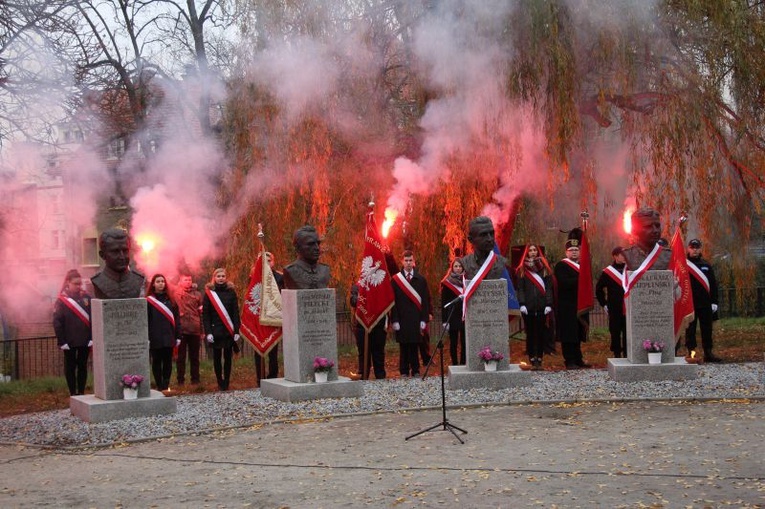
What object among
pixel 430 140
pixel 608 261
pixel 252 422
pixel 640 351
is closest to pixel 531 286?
pixel 640 351

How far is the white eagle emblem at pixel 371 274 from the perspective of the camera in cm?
1477

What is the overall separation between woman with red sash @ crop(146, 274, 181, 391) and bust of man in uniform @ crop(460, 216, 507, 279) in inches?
166

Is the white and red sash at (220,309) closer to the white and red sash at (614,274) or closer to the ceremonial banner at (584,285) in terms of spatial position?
the ceremonial banner at (584,285)

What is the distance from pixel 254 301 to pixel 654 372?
5650 millimetres

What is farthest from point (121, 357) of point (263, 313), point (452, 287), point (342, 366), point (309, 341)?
point (342, 366)

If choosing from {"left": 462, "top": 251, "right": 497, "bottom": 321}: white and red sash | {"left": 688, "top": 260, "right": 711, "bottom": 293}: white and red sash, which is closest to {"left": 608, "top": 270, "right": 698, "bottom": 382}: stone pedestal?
{"left": 462, "top": 251, "right": 497, "bottom": 321}: white and red sash

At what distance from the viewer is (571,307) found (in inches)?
599

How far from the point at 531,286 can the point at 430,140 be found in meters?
4.17

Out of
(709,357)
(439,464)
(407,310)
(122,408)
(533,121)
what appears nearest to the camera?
(439,464)

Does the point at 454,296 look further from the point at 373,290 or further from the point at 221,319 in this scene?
Result: the point at 221,319

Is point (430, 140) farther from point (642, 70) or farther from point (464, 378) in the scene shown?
point (464, 378)

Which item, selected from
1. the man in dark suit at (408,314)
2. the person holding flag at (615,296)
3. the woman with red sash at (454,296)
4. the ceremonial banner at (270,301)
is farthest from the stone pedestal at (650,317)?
the ceremonial banner at (270,301)

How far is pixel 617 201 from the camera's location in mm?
19359

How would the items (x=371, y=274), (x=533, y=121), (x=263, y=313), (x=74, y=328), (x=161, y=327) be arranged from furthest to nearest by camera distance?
(x=533, y=121), (x=371, y=274), (x=263, y=313), (x=161, y=327), (x=74, y=328)
